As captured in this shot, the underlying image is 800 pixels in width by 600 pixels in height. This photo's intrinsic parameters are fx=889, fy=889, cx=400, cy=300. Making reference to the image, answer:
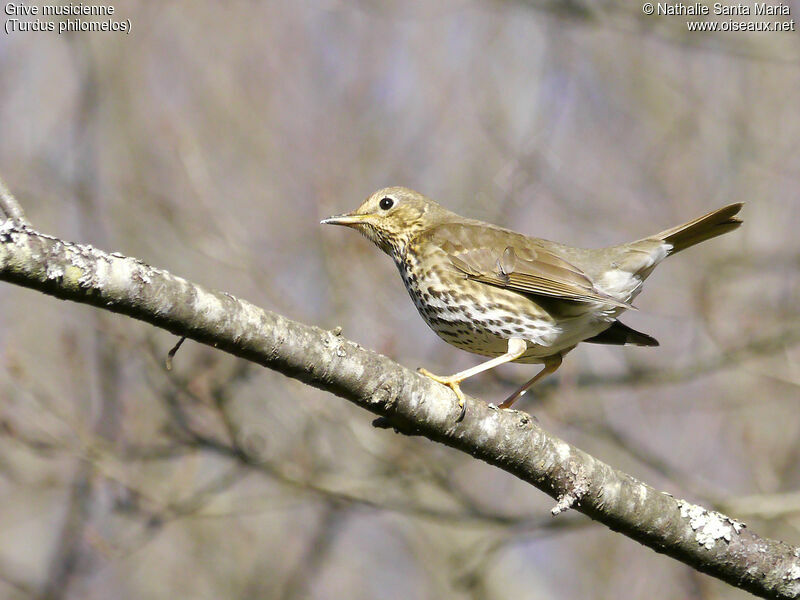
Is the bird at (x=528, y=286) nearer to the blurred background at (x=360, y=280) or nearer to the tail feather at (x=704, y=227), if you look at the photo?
the tail feather at (x=704, y=227)

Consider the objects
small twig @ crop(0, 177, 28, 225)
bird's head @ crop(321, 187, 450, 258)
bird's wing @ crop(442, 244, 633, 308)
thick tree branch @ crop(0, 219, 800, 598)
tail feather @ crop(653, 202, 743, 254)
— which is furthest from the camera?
bird's head @ crop(321, 187, 450, 258)

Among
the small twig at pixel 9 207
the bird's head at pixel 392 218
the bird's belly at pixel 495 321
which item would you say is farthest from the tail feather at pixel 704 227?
the small twig at pixel 9 207

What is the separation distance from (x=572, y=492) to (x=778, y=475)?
Answer: 4.84 metres

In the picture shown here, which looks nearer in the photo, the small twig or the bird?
the small twig

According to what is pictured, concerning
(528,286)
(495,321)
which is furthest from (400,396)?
(528,286)

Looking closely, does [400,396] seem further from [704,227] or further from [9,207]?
[704,227]

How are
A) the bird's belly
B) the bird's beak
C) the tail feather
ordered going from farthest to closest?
1. the bird's beak
2. the bird's belly
3. the tail feather

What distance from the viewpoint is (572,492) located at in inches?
156

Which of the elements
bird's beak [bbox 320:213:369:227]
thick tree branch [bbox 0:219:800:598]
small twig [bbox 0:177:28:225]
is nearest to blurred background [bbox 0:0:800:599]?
bird's beak [bbox 320:213:369:227]

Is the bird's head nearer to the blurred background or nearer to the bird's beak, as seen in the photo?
the bird's beak

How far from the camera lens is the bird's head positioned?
6.25 meters

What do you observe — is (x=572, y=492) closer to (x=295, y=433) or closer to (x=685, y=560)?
(x=685, y=560)

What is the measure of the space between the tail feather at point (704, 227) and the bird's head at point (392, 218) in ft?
5.55

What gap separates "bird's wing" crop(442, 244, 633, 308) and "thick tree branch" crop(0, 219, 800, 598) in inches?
56.3
